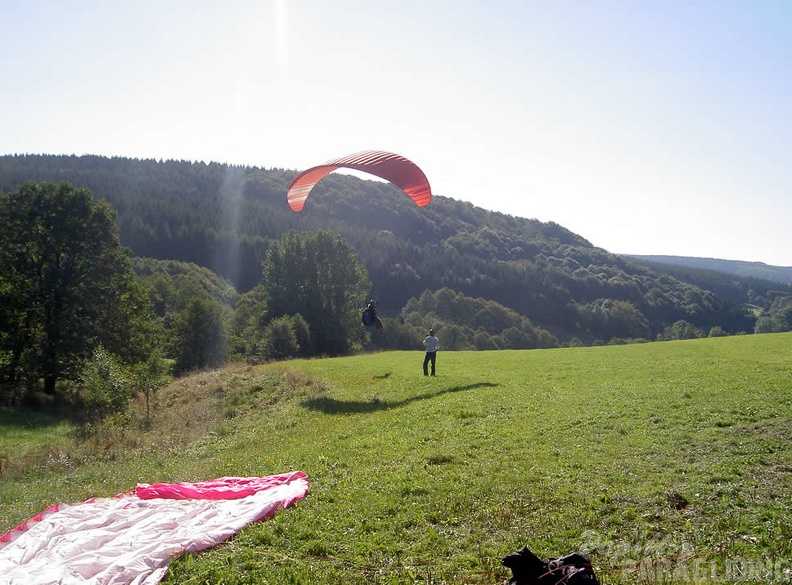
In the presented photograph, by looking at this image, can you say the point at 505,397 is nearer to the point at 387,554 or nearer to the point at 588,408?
the point at 588,408

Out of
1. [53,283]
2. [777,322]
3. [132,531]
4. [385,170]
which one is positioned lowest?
[777,322]

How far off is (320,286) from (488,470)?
1894 inches

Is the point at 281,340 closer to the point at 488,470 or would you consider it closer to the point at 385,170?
the point at 385,170

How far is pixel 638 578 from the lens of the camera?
18.5 ft

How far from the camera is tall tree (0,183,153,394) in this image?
111 feet

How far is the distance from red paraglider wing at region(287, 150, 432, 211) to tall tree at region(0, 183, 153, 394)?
22.7 metres

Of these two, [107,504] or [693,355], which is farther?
[693,355]

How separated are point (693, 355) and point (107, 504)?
24.8 meters

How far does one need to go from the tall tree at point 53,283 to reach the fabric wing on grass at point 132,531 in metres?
29.5

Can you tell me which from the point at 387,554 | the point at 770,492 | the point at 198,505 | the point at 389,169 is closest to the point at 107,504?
the point at 198,505

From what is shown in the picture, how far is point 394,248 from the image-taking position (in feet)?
422

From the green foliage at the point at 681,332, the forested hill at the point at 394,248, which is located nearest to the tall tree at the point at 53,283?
the forested hill at the point at 394,248

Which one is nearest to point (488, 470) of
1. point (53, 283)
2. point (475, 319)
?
point (53, 283)

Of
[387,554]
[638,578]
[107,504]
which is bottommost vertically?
[107,504]
